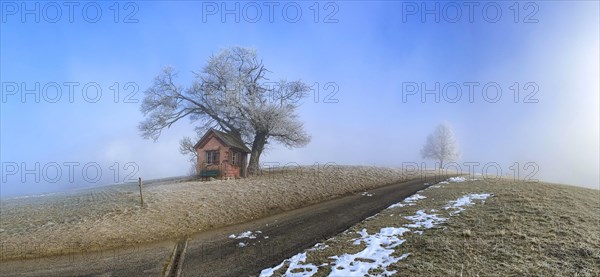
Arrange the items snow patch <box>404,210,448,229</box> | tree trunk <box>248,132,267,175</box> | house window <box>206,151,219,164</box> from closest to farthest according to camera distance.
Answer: snow patch <box>404,210,448,229</box> → house window <box>206,151,219,164</box> → tree trunk <box>248,132,267,175</box>

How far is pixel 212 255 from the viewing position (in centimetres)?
1162

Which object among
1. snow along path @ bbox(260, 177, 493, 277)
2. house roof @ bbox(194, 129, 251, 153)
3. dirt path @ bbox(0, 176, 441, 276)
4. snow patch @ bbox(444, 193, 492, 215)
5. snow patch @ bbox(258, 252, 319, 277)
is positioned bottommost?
dirt path @ bbox(0, 176, 441, 276)

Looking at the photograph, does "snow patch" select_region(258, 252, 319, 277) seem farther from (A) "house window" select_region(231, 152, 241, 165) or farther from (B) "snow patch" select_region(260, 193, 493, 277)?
(A) "house window" select_region(231, 152, 241, 165)

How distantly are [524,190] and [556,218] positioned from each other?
6.93 metres

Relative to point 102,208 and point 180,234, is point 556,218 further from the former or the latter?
point 102,208

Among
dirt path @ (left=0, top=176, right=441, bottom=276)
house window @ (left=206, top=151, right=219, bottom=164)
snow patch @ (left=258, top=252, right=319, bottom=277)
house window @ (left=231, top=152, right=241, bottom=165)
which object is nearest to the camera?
snow patch @ (left=258, top=252, right=319, bottom=277)

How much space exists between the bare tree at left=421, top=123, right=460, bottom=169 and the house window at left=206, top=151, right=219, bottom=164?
1647 inches

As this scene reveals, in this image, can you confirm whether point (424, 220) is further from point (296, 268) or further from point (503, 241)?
point (296, 268)

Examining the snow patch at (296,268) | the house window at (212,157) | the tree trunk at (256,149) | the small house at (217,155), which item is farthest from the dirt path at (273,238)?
the tree trunk at (256,149)

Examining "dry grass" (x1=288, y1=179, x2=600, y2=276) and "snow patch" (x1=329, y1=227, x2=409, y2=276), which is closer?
"dry grass" (x1=288, y1=179, x2=600, y2=276)

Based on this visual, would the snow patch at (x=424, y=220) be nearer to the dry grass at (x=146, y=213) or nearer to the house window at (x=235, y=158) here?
the dry grass at (x=146, y=213)

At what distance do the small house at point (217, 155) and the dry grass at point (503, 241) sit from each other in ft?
55.0

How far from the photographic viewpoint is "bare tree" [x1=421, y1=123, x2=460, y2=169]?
5553 cm

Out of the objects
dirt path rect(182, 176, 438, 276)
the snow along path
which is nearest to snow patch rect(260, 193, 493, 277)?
the snow along path
